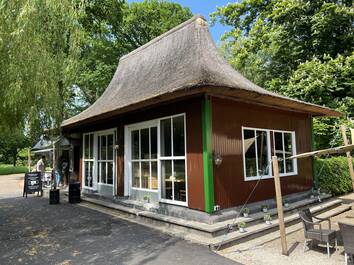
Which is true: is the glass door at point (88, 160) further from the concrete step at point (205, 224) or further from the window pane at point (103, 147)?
the concrete step at point (205, 224)

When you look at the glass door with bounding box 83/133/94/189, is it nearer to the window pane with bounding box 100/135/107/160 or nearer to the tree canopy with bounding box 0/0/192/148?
the window pane with bounding box 100/135/107/160

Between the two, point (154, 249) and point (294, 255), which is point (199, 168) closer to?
point (154, 249)

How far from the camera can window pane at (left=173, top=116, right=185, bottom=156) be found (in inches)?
305

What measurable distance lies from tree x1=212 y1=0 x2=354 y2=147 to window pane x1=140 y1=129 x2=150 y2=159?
9.77 m

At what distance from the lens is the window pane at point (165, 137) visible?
814 cm

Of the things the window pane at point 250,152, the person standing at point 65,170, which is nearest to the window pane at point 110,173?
the window pane at point 250,152

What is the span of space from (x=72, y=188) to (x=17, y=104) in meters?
6.39

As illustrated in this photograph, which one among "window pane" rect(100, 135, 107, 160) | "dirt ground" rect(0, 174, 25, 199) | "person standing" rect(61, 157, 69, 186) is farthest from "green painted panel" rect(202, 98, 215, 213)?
"dirt ground" rect(0, 174, 25, 199)

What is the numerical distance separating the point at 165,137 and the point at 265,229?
11.4 ft

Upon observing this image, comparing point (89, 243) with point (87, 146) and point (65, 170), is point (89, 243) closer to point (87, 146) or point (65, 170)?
point (87, 146)

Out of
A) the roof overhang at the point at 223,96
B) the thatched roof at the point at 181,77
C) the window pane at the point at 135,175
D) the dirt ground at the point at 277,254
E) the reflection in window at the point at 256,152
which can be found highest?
the thatched roof at the point at 181,77

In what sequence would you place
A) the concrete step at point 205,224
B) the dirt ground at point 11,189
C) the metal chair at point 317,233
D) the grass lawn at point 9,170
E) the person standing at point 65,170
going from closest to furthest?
the metal chair at point 317,233 → the concrete step at point 205,224 → the dirt ground at point 11,189 → the person standing at point 65,170 → the grass lawn at point 9,170

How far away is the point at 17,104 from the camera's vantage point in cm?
555

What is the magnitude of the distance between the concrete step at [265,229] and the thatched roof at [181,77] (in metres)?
3.05
